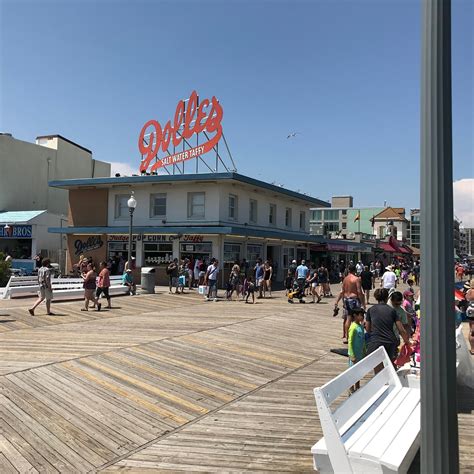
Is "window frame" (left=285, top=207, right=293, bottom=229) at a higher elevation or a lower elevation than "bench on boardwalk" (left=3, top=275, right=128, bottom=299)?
higher

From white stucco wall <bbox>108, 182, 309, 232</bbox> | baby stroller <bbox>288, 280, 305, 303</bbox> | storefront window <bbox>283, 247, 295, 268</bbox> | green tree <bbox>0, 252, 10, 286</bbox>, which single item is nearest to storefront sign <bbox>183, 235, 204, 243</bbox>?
white stucco wall <bbox>108, 182, 309, 232</bbox>

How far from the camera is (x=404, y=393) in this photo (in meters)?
5.51

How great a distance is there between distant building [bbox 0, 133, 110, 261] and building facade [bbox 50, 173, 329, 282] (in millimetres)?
6070

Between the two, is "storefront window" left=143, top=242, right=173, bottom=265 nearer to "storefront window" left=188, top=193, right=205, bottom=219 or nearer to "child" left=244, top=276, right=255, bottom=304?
"storefront window" left=188, top=193, right=205, bottom=219

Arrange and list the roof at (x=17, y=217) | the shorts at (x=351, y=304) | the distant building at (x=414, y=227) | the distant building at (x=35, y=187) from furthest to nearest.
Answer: the distant building at (x=414, y=227)
the distant building at (x=35, y=187)
the roof at (x=17, y=217)
the shorts at (x=351, y=304)

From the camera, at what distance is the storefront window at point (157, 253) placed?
27500 millimetres

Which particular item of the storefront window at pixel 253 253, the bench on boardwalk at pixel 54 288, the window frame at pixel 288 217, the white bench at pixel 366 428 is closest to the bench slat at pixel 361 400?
the white bench at pixel 366 428

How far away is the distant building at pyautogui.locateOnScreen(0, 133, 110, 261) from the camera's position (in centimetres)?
3534

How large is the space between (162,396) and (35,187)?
39089 mm

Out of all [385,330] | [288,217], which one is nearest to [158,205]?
[288,217]

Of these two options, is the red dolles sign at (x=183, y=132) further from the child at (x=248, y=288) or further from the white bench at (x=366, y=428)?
the white bench at (x=366, y=428)

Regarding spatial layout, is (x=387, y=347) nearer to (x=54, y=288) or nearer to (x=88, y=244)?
(x=54, y=288)

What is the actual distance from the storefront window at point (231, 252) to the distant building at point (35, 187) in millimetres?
15433

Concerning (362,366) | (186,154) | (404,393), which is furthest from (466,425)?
(186,154)
